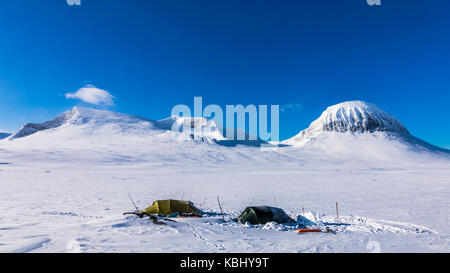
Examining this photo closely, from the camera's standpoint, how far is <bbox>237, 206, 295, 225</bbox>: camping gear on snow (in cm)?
1243

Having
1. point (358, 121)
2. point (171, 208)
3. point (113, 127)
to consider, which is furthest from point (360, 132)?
point (171, 208)

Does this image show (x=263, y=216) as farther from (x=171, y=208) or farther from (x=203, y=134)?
(x=203, y=134)

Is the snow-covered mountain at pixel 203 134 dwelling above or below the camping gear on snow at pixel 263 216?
above

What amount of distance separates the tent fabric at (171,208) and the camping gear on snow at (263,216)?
10.5 feet

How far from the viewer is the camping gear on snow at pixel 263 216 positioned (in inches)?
489

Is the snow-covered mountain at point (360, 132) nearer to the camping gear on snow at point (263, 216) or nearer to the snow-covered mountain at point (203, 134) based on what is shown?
the snow-covered mountain at point (203, 134)

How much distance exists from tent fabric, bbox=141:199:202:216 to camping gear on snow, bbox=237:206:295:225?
10.5 feet

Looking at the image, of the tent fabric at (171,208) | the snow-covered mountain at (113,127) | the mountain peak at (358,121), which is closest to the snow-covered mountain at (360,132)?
the mountain peak at (358,121)

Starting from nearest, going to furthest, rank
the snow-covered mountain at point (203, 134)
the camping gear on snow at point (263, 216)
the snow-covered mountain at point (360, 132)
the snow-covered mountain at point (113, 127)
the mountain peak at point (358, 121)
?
the camping gear on snow at point (263, 216) → the snow-covered mountain at point (203, 134) → the snow-covered mountain at point (113, 127) → the snow-covered mountain at point (360, 132) → the mountain peak at point (358, 121)

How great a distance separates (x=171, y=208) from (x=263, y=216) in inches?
221

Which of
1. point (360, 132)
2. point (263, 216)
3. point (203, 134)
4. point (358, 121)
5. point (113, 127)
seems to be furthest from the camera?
point (358, 121)

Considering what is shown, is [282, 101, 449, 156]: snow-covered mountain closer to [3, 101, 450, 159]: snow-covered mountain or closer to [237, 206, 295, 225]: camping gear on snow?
[3, 101, 450, 159]: snow-covered mountain

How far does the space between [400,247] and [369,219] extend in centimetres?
521

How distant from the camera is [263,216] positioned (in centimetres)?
1252
